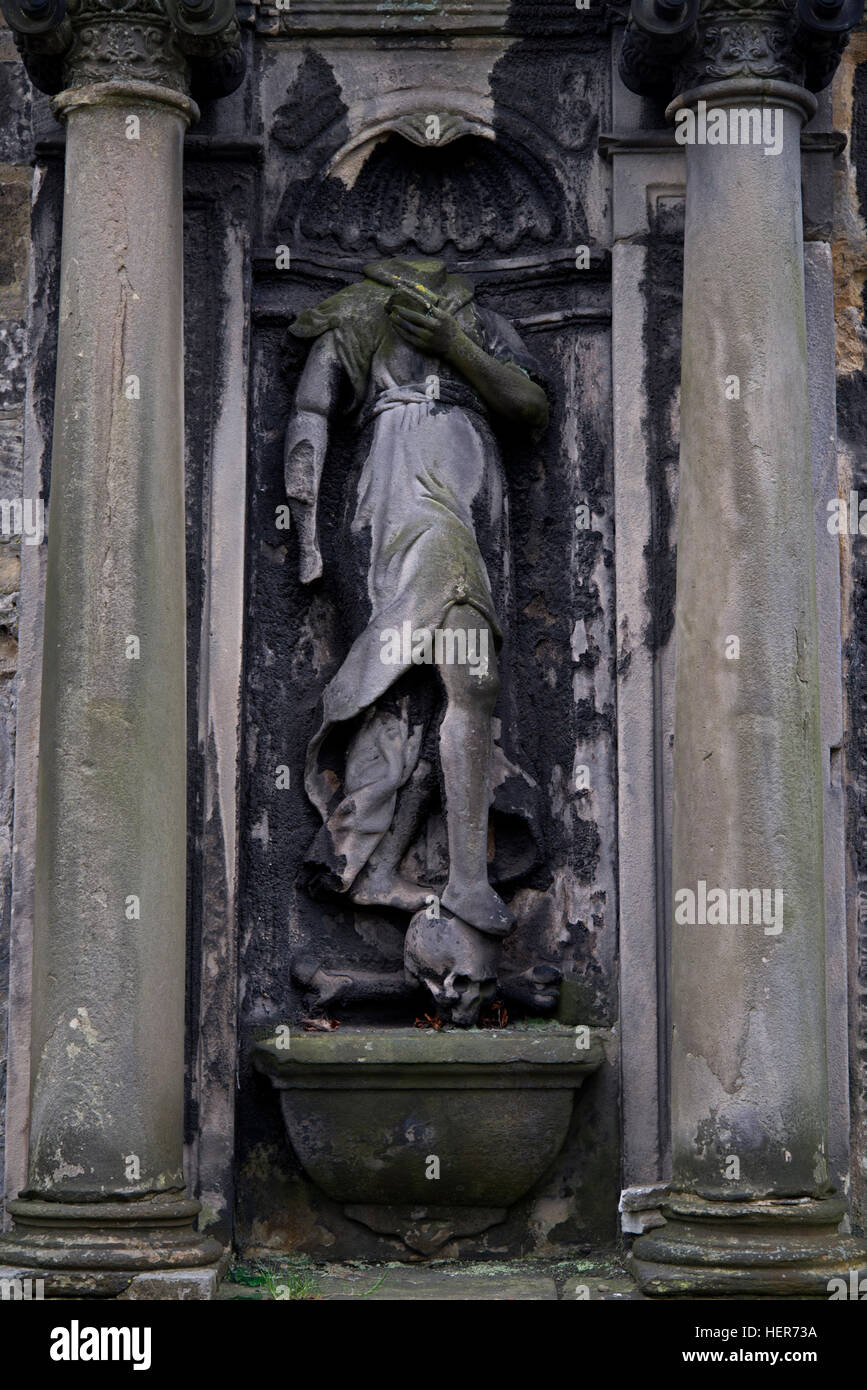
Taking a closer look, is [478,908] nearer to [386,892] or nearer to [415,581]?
[386,892]

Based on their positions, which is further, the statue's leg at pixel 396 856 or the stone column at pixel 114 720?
the statue's leg at pixel 396 856

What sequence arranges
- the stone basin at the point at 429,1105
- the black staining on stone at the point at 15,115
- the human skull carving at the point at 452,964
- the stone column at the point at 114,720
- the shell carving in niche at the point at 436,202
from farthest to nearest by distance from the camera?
the shell carving in niche at the point at 436,202
the black staining on stone at the point at 15,115
the human skull carving at the point at 452,964
the stone basin at the point at 429,1105
the stone column at the point at 114,720

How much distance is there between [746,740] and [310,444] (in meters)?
2.12

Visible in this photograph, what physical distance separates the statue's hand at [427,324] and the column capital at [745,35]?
1.21 metres

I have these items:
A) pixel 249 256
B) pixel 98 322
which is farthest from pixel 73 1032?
pixel 249 256

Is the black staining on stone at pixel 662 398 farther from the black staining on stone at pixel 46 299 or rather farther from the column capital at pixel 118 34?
the black staining on stone at pixel 46 299

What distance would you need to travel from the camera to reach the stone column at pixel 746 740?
6.34 metres

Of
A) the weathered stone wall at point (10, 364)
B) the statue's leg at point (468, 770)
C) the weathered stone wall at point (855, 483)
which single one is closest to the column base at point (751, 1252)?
the weathered stone wall at point (855, 483)

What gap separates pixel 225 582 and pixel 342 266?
146 cm

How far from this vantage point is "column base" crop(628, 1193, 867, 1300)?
243 inches

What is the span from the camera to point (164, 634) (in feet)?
21.9

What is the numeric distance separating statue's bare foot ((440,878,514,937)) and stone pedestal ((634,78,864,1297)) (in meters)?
0.79

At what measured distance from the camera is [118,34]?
696cm

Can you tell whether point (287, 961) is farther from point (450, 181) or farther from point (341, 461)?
point (450, 181)
